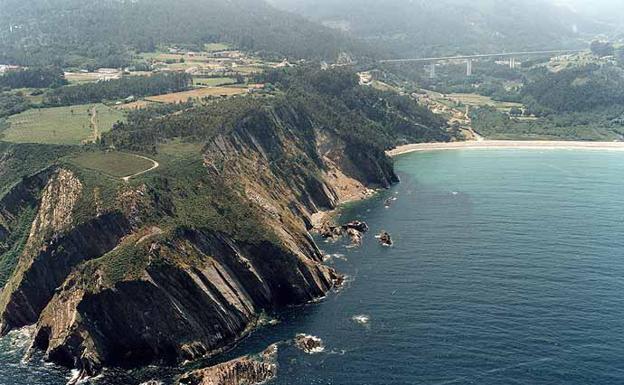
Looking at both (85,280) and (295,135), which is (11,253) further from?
(295,135)

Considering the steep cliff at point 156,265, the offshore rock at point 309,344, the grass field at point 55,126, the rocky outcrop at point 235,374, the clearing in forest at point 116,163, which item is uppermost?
the grass field at point 55,126

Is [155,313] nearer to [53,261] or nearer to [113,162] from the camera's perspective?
[53,261]

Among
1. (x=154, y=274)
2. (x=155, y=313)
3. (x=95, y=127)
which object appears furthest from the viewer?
(x=95, y=127)

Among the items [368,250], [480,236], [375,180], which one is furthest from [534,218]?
[375,180]

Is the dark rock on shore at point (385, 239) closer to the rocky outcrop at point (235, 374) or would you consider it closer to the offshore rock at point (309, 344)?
the offshore rock at point (309, 344)

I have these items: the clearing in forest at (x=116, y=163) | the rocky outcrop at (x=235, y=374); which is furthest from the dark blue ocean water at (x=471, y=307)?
the clearing in forest at (x=116, y=163)

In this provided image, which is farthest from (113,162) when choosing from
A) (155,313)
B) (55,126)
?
(155,313)

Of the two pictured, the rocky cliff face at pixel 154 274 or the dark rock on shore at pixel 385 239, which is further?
the dark rock on shore at pixel 385 239

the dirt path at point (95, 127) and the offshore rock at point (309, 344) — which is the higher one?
the dirt path at point (95, 127)
